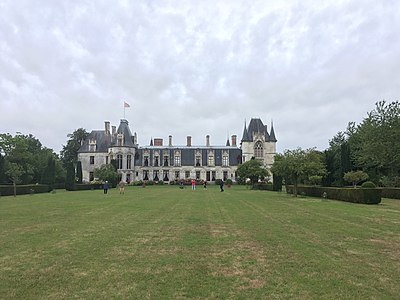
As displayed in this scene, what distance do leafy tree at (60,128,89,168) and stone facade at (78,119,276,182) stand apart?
3.55m

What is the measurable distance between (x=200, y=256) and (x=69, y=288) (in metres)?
2.63

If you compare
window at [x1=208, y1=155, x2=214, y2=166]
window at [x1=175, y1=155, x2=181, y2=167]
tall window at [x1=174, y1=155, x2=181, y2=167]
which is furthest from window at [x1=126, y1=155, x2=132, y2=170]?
window at [x1=208, y1=155, x2=214, y2=166]

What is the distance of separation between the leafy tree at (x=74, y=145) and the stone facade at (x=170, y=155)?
355 centimetres

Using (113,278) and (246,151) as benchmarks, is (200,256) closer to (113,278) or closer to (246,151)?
(113,278)

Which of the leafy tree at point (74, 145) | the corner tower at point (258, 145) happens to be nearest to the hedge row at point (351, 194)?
the corner tower at point (258, 145)

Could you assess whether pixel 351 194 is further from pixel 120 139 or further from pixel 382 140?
pixel 120 139

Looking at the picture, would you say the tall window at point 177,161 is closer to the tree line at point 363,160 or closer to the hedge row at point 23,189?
the tree line at point 363,160

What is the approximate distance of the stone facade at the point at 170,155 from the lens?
216ft

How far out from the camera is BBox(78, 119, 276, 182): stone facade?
216 ft

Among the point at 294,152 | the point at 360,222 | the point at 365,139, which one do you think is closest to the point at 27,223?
the point at 360,222

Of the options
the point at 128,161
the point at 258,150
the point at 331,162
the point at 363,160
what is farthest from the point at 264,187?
the point at 128,161

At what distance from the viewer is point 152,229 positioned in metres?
10.1

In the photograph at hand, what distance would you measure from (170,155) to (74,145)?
Result: 19.4 metres

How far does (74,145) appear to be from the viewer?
232 ft
